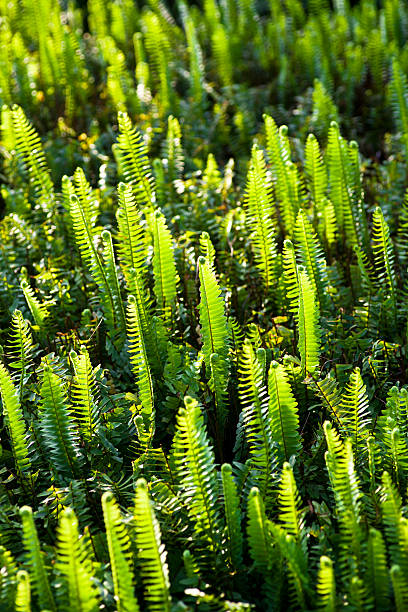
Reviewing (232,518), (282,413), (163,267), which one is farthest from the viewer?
(163,267)

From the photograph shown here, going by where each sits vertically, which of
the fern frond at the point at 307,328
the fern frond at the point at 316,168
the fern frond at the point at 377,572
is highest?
the fern frond at the point at 316,168

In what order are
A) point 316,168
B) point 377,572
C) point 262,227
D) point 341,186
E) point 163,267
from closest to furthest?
point 377,572 → point 163,267 → point 262,227 → point 341,186 → point 316,168

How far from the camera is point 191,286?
2713 mm

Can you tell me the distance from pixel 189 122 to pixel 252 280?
61.2 inches

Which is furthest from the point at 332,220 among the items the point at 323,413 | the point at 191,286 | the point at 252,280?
the point at 323,413

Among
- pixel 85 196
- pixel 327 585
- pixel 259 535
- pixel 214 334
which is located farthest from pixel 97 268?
pixel 327 585

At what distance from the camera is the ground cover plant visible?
1.70 m

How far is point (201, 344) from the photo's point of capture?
8.21ft

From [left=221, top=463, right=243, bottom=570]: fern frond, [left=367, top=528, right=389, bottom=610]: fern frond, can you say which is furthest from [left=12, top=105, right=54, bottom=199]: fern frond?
[left=367, top=528, right=389, bottom=610]: fern frond

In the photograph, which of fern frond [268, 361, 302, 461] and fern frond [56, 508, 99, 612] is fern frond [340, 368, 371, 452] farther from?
fern frond [56, 508, 99, 612]

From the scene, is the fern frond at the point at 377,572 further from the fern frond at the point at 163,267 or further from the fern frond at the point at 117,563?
the fern frond at the point at 163,267

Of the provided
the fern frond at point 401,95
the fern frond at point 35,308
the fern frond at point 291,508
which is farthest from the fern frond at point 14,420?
the fern frond at point 401,95

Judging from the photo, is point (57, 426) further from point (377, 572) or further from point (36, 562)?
point (377, 572)

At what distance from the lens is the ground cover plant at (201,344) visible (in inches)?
66.7
